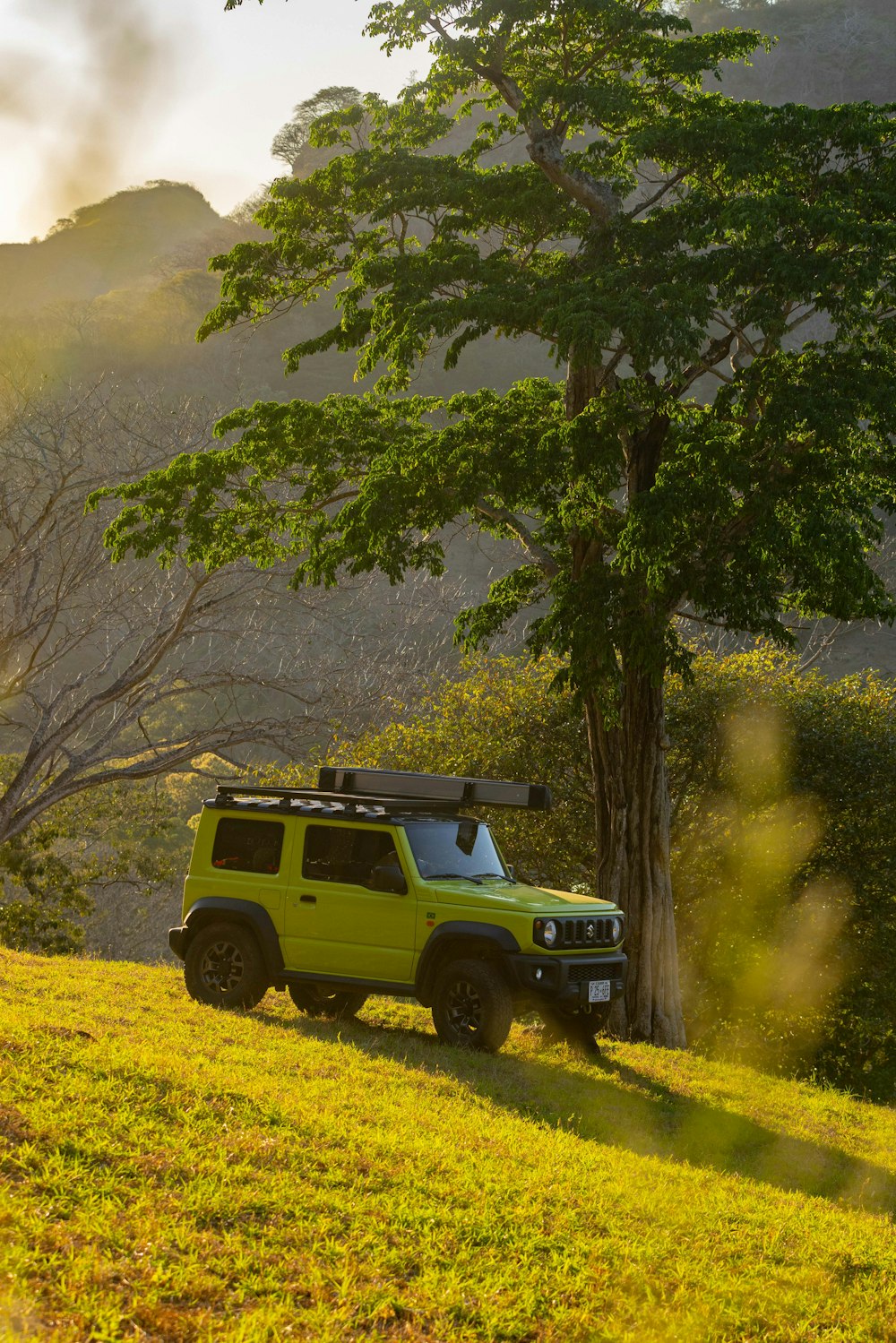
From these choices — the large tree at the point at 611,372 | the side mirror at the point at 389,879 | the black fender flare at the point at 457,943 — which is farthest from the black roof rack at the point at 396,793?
the large tree at the point at 611,372

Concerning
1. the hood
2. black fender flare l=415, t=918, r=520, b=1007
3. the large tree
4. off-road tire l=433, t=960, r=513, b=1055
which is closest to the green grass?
off-road tire l=433, t=960, r=513, b=1055

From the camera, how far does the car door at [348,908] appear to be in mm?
10438

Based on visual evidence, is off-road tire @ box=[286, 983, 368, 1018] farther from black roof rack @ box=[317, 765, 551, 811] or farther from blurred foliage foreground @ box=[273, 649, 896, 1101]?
blurred foliage foreground @ box=[273, 649, 896, 1101]

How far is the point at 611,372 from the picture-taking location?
14.2 meters

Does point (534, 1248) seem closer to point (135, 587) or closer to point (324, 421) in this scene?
point (324, 421)

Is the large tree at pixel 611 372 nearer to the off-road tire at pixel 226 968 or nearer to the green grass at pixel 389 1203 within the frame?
the off-road tire at pixel 226 968

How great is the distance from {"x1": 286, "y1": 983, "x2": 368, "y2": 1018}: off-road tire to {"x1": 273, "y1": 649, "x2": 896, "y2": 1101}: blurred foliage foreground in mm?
6424

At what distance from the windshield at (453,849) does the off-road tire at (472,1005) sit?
896 millimetres

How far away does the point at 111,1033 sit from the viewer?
8812 mm

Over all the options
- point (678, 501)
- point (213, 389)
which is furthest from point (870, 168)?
point (213, 389)

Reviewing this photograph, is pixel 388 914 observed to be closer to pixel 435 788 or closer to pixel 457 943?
pixel 457 943

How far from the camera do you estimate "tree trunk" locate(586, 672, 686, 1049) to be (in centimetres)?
1416

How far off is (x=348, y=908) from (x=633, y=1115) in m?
3.05

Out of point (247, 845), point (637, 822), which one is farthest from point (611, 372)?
point (247, 845)
